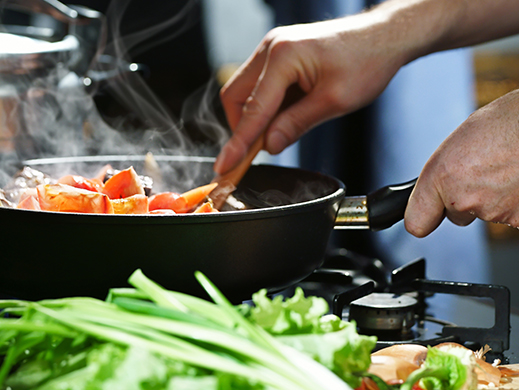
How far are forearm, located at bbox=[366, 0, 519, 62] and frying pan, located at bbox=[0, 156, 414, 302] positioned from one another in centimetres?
57

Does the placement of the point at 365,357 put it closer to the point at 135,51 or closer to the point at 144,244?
the point at 144,244

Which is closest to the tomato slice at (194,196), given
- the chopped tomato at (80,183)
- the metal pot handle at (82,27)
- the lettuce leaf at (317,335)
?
the chopped tomato at (80,183)

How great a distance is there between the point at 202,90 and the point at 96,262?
6.66 ft

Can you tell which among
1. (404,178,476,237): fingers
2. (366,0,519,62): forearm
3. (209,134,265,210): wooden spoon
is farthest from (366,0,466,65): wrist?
(404,178,476,237): fingers

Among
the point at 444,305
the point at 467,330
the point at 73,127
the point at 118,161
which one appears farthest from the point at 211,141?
the point at 467,330

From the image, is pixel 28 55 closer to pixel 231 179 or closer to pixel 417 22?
pixel 231 179

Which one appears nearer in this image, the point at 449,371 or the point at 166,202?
the point at 449,371

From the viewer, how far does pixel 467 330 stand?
2.91 ft

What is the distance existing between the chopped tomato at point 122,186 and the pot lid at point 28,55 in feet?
1.66

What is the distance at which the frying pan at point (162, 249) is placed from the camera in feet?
2.21

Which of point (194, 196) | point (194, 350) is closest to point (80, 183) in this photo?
point (194, 196)

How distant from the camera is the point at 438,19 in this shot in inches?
48.5

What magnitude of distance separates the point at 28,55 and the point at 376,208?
33.4 inches

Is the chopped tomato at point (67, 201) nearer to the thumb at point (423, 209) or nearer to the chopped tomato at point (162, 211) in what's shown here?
the chopped tomato at point (162, 211)
